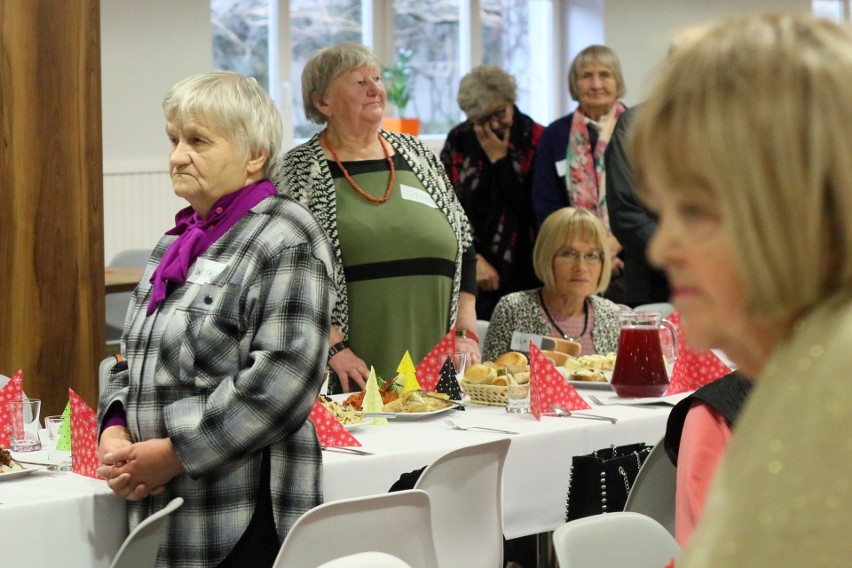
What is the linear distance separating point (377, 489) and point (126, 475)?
53 centimetres

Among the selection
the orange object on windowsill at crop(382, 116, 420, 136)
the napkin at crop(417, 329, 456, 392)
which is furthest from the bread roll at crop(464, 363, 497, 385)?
the orange object on windowsill at crop(382, 116, 420, 136)

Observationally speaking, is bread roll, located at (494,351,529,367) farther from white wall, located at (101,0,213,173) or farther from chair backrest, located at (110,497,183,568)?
white wall, located at (101,0,213,173)

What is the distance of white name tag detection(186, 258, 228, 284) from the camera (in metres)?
2.06

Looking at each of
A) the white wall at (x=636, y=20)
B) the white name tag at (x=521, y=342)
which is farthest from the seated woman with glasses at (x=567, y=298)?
the white wall at (x=636, y=20)

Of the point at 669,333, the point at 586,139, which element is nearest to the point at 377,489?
the point at 669,333

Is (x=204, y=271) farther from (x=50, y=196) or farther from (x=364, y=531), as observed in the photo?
(x=50, y=196)

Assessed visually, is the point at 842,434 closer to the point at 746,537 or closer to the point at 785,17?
the point at 746,537

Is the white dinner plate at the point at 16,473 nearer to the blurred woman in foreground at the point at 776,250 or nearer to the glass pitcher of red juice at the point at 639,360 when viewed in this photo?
the glass pitcher of red juice at the point at 639,360

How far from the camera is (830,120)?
22.4 inches

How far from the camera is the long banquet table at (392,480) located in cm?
201

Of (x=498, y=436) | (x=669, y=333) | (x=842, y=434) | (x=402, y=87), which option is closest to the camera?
(x=842, y=434)

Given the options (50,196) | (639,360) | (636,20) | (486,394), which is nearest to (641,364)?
(639,360)

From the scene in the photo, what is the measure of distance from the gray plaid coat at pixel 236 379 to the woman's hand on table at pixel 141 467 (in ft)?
0.09

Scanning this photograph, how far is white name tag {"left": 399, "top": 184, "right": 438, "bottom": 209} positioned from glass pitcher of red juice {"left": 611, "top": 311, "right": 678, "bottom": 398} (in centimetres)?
77
